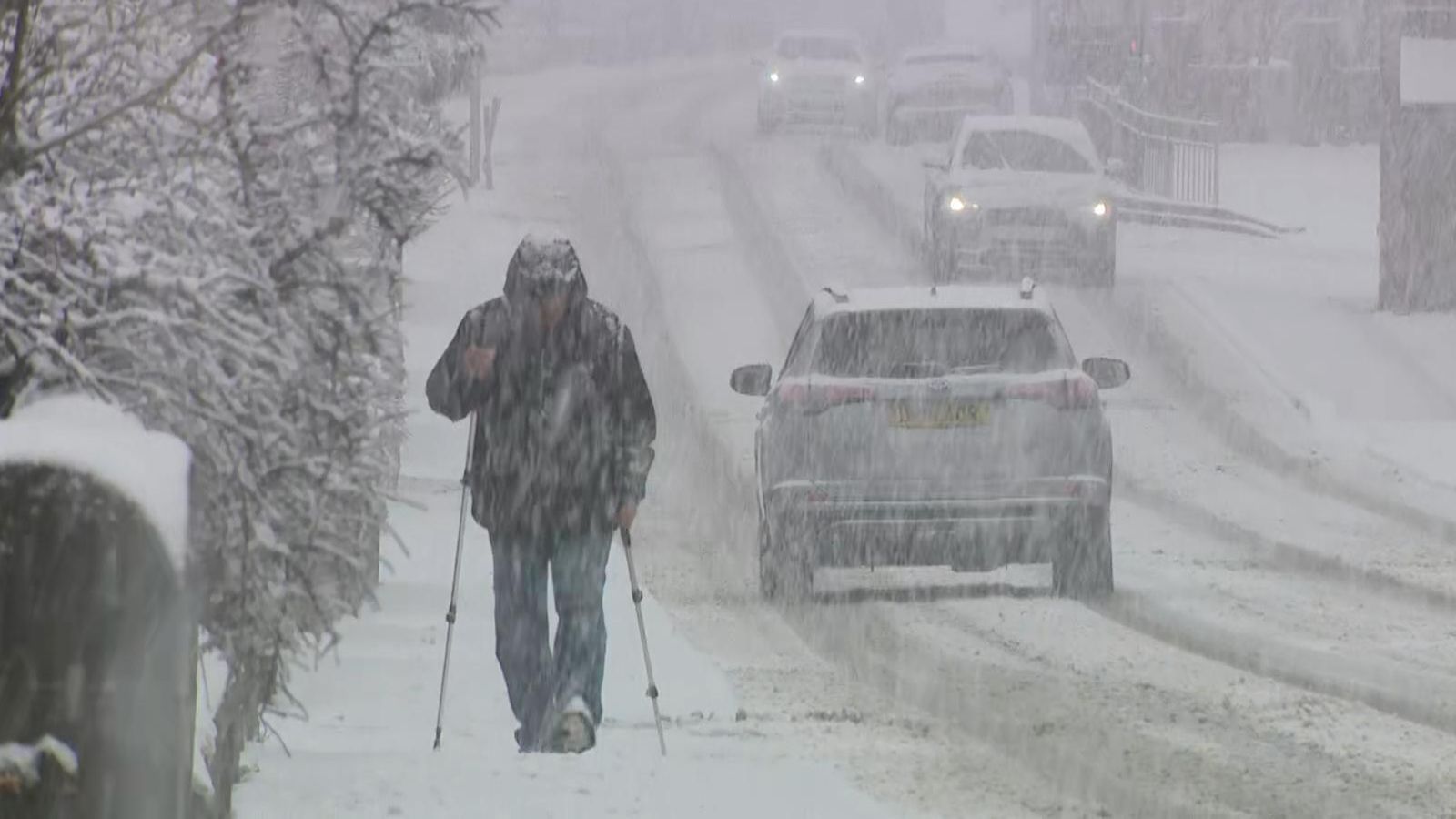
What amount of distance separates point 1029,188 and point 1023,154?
1.29 m

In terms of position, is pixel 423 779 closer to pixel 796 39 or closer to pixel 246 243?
pixel 246 243

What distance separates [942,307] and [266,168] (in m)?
7.79

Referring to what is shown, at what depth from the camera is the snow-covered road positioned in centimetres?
879

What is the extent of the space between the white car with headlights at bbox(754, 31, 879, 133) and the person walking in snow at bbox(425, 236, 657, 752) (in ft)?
125

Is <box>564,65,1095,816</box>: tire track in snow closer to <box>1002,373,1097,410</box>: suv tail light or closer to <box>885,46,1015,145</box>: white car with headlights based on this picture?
<box>1002,373,1097,410</box>: suv tail light

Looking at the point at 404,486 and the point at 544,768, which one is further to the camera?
the point at 404,486

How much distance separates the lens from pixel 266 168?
730cm

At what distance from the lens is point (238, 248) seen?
274 inches

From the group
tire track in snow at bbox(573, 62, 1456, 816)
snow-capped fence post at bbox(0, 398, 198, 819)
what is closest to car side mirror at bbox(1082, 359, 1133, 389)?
tire track in snow at bbox(573, 62, 1456, 816)

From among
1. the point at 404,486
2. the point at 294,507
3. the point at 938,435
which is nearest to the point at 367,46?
the point at 294,507

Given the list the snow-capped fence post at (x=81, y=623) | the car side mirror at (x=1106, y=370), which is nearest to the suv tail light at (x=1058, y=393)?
the car side mirror at (x=1106, y=370)

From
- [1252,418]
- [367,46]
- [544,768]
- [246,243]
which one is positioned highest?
[367,46]

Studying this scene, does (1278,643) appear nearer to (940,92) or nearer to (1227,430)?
(1227,430)

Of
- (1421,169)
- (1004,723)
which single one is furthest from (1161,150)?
(1004,723)
